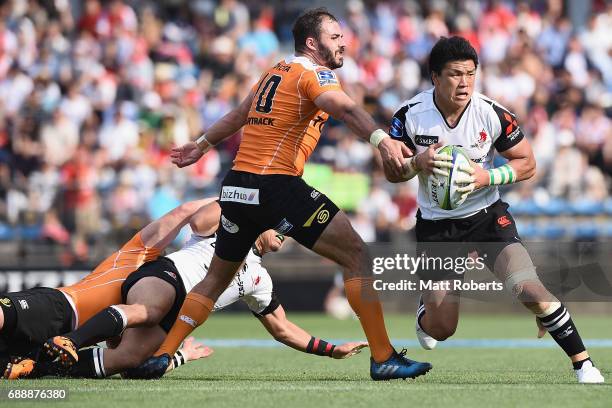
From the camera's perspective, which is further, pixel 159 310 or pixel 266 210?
pixel 159 310

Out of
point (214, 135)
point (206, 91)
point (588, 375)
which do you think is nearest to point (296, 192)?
point (214, 135)

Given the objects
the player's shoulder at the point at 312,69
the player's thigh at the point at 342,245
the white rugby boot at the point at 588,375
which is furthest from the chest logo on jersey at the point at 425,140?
the white rugby boot at the point at 588,375

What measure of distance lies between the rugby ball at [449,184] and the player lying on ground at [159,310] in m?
1.28

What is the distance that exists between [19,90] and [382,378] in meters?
12.2

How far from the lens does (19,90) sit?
58.4ft

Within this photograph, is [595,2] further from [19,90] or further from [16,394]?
[16,394]

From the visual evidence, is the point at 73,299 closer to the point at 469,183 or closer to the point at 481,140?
the point at 469,183

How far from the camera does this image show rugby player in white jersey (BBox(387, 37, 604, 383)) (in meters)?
7.03

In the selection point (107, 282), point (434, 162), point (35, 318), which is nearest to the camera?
point (434, 162)

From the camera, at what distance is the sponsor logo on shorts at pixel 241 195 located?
23.4ft

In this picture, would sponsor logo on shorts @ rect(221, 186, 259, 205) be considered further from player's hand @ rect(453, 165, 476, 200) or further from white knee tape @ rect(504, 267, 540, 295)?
white knee tape @ rect(504, 267, 540, 295)

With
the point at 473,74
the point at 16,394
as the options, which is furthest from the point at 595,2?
the point at 16,394

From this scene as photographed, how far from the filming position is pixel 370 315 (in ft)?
23.2

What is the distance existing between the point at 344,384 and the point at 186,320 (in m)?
1.15
